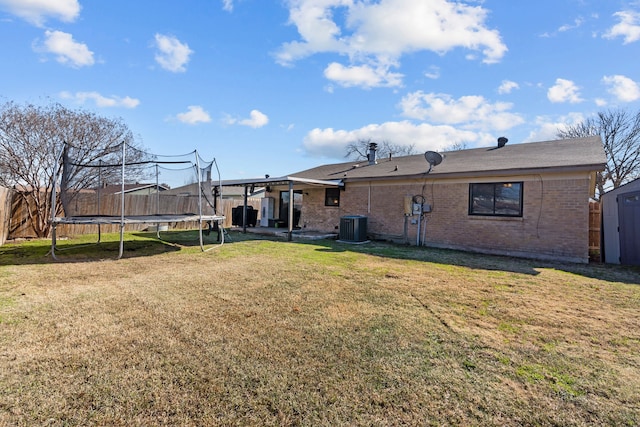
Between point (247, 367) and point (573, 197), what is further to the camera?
point (573, 197)

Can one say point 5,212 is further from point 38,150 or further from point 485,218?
point 485,218

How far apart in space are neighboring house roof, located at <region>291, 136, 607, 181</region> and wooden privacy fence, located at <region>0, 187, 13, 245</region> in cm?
1048

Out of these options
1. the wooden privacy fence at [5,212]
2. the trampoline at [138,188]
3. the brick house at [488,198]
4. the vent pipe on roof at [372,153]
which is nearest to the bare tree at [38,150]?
the trampoline at [138,188]

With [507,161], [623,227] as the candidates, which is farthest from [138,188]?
[623,227]

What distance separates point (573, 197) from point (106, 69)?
1377cm

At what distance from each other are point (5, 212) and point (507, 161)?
14841 mm

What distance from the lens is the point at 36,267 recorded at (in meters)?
5.75

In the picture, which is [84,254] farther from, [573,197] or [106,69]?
[573,197]

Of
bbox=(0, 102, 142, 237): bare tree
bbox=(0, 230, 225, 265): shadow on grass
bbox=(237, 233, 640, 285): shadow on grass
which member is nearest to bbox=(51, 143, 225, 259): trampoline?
bbox=(0, 102, 142, 237): bare tree

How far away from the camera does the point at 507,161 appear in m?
9.15

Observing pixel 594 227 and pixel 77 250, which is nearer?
pixel 77 250

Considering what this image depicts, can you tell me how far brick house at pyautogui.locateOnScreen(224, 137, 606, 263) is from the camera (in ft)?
25.2

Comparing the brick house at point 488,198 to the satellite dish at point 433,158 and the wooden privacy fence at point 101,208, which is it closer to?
the satellite dish at point 433,158

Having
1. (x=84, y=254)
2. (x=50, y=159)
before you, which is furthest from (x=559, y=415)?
(x=50, y=159)
